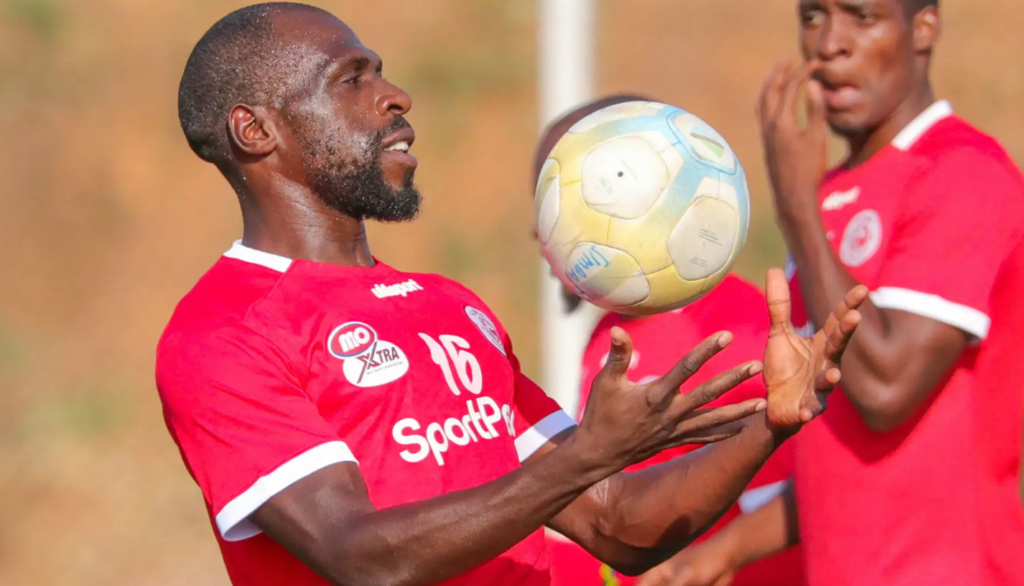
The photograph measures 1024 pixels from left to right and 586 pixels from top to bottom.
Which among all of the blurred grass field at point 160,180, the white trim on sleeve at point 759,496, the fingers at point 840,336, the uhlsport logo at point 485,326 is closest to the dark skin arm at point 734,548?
the white trim on sleeve at point 759,496

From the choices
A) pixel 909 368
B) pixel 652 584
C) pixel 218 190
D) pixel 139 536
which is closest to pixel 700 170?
pixel 909 368

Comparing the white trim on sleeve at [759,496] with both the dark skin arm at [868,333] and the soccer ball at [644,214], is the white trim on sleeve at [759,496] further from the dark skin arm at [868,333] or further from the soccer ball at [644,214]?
the soccer ball at [644,214]

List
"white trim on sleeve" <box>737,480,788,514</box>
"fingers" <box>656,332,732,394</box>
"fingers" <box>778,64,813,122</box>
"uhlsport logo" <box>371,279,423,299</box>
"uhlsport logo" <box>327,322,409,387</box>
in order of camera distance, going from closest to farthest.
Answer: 1. "fingers" <box>656,332,732,394</box>
2. "uhlsport logo" <box>327,322,409,387</box>
3. "uhlsport logo" <box>371,279,423,299</box>
4. "fingers" <box>778,64,813,122</box>
5. "white trim on sleeve" <box>737,480,788,514</box>

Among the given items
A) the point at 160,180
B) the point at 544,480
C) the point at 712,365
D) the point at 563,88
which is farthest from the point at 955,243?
the point at 160,180

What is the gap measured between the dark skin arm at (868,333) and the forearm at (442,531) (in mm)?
1055

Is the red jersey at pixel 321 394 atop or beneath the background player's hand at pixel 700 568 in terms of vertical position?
atop

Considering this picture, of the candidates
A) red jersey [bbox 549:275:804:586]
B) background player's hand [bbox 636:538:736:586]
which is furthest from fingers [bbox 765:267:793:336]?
red jersey [bbox 549:275:804:586]

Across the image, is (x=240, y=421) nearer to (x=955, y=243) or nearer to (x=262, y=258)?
(x=262, y=258)

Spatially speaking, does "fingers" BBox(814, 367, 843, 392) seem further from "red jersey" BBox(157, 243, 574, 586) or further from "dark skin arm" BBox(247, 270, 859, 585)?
"red jersey" BBox(157, 243, 574, 586)

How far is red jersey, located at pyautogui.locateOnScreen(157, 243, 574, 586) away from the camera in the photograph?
2701 millimetres

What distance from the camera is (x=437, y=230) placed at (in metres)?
13.8

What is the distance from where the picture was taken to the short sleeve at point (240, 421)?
105 inches

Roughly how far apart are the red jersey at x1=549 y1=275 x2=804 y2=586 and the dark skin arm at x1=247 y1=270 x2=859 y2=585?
1309 millimetres

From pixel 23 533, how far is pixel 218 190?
17.6 ft
